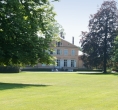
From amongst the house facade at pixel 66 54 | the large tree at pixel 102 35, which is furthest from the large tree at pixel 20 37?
the house facade at pixel 66 54

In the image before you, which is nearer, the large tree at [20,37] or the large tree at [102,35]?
the large tree at [20,37]

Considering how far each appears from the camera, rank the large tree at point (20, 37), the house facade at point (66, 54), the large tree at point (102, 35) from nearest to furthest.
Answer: the large tree at point (20, 37)
the large tree at point (102, 35)
the house facade at point (66, 54)

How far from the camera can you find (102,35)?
2484 inches

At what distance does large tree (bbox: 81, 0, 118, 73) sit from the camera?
A: 62.7 m

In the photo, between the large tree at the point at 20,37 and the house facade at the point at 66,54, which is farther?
the house facade at the point at 66,54

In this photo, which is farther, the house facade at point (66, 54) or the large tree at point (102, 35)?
the house facade at point (66, 54)

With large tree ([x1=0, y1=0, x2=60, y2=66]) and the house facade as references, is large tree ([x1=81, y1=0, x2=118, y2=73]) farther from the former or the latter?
large tree ([x1=0, y1=0, x2=60, y2=66])

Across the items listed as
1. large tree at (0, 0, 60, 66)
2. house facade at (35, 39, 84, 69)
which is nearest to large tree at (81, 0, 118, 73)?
house facade at (35, 39, 84, 69)

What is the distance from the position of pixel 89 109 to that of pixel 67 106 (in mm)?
816

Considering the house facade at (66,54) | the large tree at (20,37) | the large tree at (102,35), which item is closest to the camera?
the large tree at (20,37)

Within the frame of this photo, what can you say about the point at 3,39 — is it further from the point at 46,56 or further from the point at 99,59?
the point at 99,59

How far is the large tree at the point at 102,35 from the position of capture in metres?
62.7

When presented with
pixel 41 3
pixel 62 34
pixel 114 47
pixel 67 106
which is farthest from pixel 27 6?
pixel 62 34

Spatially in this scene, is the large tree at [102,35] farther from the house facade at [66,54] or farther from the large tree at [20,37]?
the large tree at [20,37]
